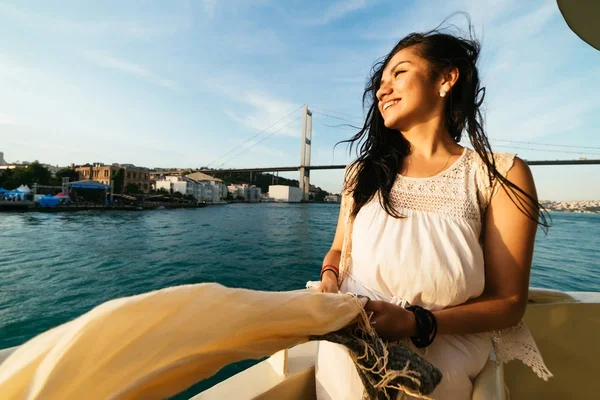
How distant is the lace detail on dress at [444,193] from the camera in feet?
1.63

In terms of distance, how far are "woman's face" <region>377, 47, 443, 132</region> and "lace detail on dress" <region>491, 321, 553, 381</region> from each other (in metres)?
0.40

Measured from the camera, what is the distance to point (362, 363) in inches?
14.0

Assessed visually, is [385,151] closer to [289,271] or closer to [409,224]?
[409,224]

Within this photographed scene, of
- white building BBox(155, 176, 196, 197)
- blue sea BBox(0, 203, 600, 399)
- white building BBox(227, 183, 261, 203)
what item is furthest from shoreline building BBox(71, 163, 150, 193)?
blue sea BBox(0, 203, 600, 399)

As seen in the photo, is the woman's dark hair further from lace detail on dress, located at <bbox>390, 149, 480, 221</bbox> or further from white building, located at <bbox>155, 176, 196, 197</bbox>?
white building, located at <bbox>155, 176, 196, 197</bbox>

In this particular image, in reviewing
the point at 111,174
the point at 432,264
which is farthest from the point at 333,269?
the point at 111,174

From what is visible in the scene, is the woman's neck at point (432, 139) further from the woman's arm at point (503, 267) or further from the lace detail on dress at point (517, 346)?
the lace detail on dress at point (517, 346)

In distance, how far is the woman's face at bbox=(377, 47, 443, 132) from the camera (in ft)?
1.83

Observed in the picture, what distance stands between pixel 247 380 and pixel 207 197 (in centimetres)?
3180

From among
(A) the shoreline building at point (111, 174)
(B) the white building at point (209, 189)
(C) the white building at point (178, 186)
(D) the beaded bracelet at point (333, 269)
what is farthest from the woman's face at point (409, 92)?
(B) the white building at point (209, 189)

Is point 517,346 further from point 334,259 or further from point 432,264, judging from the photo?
point 334,259

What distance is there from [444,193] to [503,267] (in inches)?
5.6

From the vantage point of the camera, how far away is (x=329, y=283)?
1.79 ft

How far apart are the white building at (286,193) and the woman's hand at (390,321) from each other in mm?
34772
